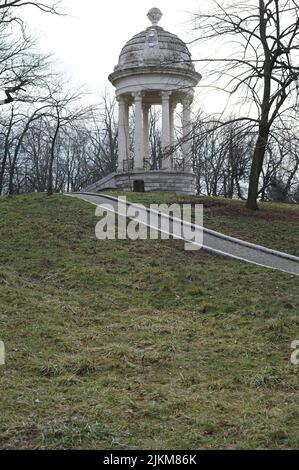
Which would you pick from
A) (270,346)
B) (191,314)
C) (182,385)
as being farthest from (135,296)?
(182,385)

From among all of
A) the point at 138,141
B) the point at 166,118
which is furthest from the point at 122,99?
the point at 166,118

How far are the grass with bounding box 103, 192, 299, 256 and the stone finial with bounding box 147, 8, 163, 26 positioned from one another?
12099 mm

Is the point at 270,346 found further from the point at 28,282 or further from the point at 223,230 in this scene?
the point at 223,230

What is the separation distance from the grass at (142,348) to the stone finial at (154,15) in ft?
62.5

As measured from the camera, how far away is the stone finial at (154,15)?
3010 cm

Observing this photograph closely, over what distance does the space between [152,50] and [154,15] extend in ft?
9.81

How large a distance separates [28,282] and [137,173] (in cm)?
1734

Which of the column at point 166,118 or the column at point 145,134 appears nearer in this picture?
the column at point 166,118

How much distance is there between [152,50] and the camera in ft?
92.6

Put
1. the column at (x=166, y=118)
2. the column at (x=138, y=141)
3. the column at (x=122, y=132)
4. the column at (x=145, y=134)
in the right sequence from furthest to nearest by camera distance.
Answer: the column at (x=145, y=134) → the column at (x=122, y=132) → the column at (x=138, y=141) → the column at (x=166, y=118)

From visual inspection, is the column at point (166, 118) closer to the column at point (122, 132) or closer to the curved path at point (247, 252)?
the column at point (122, 132)

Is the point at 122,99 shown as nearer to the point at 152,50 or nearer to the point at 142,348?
the point at 152,50

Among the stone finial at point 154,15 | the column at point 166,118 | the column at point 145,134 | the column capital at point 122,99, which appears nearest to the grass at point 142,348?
the column at point 166,118
